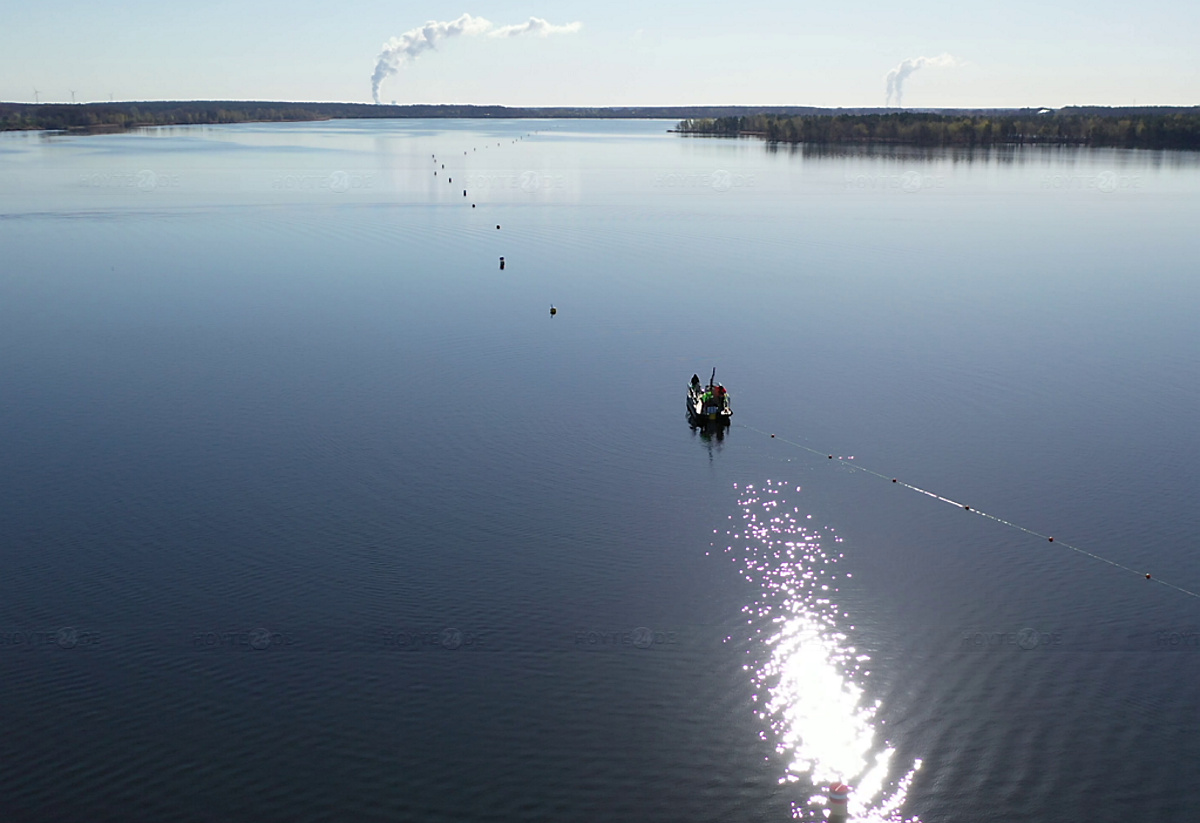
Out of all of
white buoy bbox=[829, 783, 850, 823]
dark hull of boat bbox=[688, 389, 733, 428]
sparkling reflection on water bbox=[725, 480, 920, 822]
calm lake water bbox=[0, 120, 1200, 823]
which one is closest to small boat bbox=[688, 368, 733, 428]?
dark hull of boat bbox=[688, 389, 733, 428]

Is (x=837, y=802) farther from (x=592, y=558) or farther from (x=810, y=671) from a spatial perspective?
(x=592, y=558)

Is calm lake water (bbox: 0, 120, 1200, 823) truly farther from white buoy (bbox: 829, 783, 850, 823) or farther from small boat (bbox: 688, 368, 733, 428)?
small boat (bbox: 688, 368, 733, 428)

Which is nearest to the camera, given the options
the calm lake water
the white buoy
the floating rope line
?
the white buoy

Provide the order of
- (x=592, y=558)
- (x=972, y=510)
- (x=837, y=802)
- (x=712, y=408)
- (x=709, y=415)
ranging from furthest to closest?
(x=709, y=415)
(x=712, y=408)
(x=972, y=510)
(x=592, y=558)
(x=837, y=802)

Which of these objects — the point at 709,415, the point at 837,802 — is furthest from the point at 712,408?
the point at 837,802

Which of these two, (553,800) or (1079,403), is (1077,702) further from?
(1079,403)
